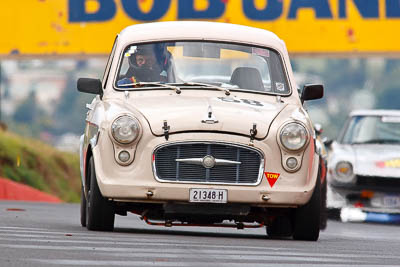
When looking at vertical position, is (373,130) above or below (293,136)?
below

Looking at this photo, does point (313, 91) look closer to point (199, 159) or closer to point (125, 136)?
point (199, 159)

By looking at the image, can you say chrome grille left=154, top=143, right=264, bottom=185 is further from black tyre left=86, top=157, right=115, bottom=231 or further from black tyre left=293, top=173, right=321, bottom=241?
black tyre left=293, top=173, right=321, bottom=241

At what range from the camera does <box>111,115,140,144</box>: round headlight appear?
11047mm

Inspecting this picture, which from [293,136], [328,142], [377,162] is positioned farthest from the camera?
[328,142]

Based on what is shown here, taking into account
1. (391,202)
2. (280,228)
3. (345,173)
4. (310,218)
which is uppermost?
(310,218)

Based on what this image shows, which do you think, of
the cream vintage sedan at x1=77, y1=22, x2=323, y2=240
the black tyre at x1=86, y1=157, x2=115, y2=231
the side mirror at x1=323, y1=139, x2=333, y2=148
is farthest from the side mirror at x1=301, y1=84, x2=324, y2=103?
the side mirror at x1=323, y1=139, x2=333, y2=148

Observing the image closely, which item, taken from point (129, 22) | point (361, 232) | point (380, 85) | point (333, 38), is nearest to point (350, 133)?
point (361, 232)

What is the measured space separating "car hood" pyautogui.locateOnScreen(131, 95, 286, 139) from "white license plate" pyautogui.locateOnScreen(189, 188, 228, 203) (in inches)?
19.3

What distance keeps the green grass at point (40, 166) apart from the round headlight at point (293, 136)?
14.5 meters

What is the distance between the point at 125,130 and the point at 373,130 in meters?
9.50

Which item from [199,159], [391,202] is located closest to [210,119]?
[199,159]

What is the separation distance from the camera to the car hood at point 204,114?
11.1 meters

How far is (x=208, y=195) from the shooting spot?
11016 mm

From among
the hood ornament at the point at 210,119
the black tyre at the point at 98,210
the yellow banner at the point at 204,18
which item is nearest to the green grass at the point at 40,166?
the yellow banner at the point at 204,18
